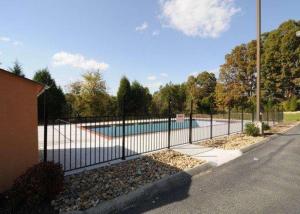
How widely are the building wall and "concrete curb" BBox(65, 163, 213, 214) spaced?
1.66 m

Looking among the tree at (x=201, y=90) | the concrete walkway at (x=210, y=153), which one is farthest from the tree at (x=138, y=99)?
the concrete walkway at (x=210, y=153)

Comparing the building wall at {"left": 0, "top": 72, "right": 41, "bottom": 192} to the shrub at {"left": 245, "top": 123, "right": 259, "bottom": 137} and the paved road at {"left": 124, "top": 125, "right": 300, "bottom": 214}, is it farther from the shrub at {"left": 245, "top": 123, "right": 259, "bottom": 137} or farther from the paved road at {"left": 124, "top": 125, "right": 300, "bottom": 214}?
the shrub at {"left": 245, "top": 123, "right": 259, "bottom": 137}

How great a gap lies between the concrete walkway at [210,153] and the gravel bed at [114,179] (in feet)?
1.81

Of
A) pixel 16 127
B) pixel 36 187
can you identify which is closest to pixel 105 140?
pixel 16 127

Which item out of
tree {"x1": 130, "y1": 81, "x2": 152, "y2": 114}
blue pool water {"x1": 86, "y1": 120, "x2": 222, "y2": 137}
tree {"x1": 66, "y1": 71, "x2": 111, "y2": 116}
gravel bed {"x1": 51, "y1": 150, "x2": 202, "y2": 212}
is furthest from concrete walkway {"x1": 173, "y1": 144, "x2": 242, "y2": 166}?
tree {"x1": 130, "y1": 81, "x2": 152, "y2": 114}

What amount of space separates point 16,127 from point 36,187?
1.39 metres

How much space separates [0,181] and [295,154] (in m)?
9.49

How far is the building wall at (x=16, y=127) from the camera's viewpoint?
4.33 m

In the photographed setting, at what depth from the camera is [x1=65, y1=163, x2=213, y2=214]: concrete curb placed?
4.15m

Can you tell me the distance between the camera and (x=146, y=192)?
16.3 ft

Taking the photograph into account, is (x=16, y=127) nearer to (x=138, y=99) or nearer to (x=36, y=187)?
(x=36, y=187)

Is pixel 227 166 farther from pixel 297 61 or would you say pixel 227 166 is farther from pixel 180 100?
pixel 180 100

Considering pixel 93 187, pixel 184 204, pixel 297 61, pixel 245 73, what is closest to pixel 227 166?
pixel 184 204

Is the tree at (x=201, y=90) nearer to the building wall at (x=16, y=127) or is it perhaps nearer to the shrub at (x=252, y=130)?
the shrub at (x=252, y=130)
